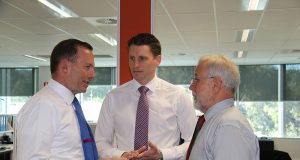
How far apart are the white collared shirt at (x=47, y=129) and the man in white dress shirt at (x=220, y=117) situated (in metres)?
0.57

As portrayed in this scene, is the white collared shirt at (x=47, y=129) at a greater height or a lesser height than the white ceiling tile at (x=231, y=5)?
lesser

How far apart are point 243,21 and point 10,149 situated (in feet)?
14.1

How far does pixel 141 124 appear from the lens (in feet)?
6.98

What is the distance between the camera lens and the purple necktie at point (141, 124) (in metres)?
2.11

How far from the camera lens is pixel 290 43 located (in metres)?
7.53

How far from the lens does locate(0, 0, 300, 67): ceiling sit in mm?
4770

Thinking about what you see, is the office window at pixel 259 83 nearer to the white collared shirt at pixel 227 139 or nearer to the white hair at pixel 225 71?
the white hair at pixel 225 71

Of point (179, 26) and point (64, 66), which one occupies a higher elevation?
point (179, 26)

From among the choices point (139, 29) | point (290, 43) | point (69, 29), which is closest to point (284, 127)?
point (290, 43)

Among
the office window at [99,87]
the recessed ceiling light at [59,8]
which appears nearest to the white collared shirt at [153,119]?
the recessed ceiling light at [59,8]

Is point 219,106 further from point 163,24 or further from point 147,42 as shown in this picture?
point 163,24

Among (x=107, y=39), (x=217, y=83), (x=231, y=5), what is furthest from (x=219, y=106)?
(x=107, y=39)

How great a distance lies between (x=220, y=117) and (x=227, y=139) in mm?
123

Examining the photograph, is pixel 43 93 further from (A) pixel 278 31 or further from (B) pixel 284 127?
(B) pixel 284 127
